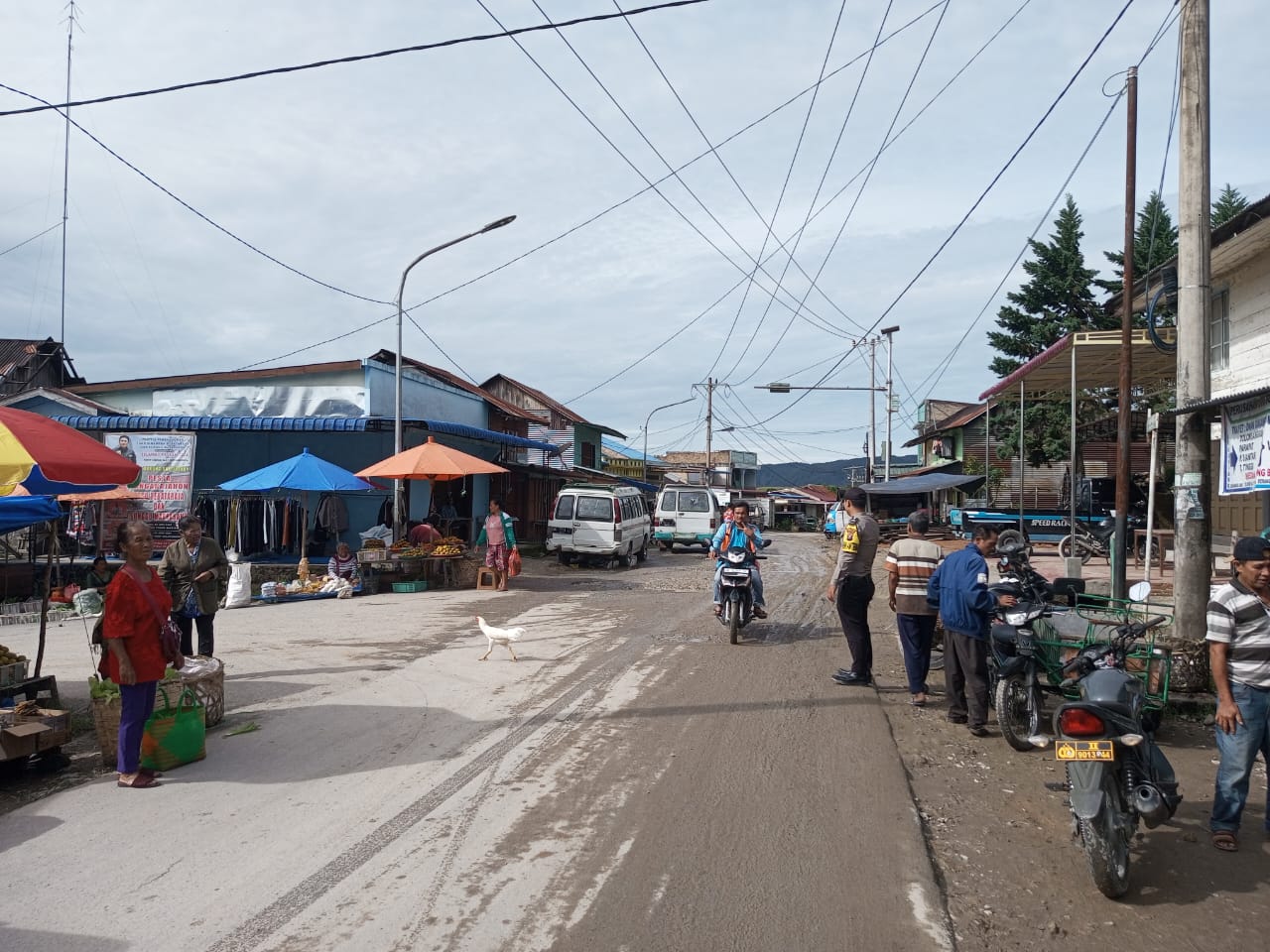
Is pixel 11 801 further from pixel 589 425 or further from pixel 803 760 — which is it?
pixel 589 425

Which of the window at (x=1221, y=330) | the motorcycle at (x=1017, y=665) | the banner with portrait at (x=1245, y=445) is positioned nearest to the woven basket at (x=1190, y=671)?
the motorcycle at (x=1017, y=665)

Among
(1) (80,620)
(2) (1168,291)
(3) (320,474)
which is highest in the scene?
(2) (1168,291)

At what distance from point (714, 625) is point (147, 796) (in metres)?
8.14

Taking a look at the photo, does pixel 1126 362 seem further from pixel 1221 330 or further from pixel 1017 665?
pixel 1017 665

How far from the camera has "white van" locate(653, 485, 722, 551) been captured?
2892 centimetres

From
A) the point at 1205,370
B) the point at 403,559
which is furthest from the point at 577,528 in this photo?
the point at 1205,370

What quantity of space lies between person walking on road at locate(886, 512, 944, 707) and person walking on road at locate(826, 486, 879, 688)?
1.55ft

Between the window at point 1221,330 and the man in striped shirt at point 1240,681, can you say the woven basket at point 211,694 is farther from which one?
the window at point 1221,330

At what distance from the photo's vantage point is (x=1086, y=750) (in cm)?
432

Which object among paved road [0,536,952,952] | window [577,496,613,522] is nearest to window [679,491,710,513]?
window [577,496,613,522]

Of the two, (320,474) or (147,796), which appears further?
(320,474)

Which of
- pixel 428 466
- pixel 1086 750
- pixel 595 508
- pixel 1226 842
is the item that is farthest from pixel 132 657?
pixel 595 508

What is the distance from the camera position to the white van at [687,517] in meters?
28.9

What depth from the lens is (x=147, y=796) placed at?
18.4ft
